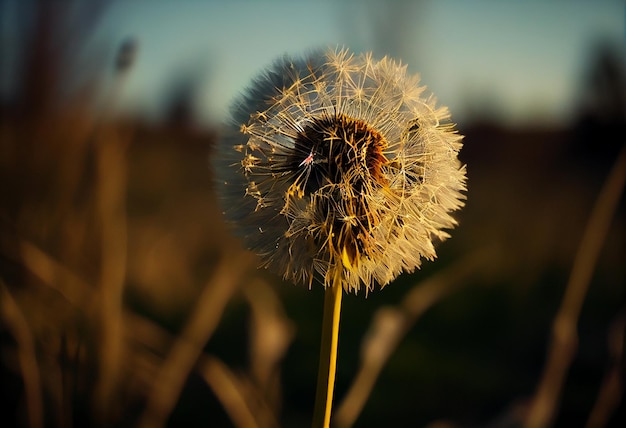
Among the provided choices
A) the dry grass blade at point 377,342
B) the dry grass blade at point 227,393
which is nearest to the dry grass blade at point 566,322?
the dry grass blade at point 377,342

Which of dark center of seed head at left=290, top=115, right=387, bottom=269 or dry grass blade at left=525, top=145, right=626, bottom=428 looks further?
dry grass blade at left=525, top=145, right=626, bottom=428

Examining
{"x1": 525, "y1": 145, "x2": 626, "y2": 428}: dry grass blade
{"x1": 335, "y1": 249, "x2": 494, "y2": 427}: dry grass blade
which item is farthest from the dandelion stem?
{"x1": 525, "y1": 145, "x2": 626, "y2": 428}: dry grass blade

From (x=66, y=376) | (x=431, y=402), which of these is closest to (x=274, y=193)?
(x=66, y=376)

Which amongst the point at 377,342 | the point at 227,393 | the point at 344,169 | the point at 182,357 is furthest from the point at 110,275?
the point at 344,169

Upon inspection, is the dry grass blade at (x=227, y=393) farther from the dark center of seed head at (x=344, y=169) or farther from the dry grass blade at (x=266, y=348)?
the dark center of seed head at (x=344, y=169)

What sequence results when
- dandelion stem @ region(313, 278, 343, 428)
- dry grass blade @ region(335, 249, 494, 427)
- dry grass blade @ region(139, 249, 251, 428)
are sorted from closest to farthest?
dandelion stem @ region(313, 278, 343, 428) < dry grass blade @ region(335, 249, 494, 427) < dry grass blade @ region(139, 249, 251, 428)

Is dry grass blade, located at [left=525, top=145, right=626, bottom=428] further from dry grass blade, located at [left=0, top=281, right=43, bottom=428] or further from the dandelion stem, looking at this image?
dry grass blade, located at [left=0, top=281, right=43, bottom=428]

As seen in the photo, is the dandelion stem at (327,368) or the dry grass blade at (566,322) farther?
the dry grass blade at (566,322)

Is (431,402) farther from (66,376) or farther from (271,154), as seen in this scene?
(271,154)

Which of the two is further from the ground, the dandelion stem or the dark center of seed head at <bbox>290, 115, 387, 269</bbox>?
the dark center of seed head at <bbox>290, 115, 387, 269</bbox>
